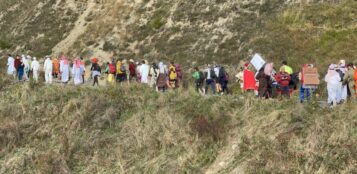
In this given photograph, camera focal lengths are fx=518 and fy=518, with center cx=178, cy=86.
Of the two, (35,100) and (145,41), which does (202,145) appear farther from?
(145,41)

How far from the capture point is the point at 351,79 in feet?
51.4

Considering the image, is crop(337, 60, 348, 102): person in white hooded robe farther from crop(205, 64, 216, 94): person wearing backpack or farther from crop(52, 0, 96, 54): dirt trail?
crop(52, 0, 96, 54): dirt trail

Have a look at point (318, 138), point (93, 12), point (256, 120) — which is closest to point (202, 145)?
point (256, 120)

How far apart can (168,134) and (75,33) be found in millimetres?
26610

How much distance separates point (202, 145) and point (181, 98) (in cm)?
317

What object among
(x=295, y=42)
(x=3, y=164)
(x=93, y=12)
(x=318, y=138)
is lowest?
(x=3, y=164)

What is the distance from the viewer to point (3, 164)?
13781 mm

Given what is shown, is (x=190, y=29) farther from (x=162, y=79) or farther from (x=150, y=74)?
(x=162, y=79)

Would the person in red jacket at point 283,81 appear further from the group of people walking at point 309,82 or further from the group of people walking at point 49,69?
the group of people walking at point 49,69

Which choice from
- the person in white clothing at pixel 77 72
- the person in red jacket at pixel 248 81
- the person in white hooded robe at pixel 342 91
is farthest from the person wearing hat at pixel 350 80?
the person in white clothing at pixel 77 72

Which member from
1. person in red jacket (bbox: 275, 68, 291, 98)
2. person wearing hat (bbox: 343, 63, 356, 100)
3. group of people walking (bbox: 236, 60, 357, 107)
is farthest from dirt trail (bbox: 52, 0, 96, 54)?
person wearing hat (bbox: 343, 63, 356, 100)

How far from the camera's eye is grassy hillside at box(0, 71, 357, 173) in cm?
1055

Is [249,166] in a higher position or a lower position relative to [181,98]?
lower

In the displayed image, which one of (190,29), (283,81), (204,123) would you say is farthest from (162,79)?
(190,29)
